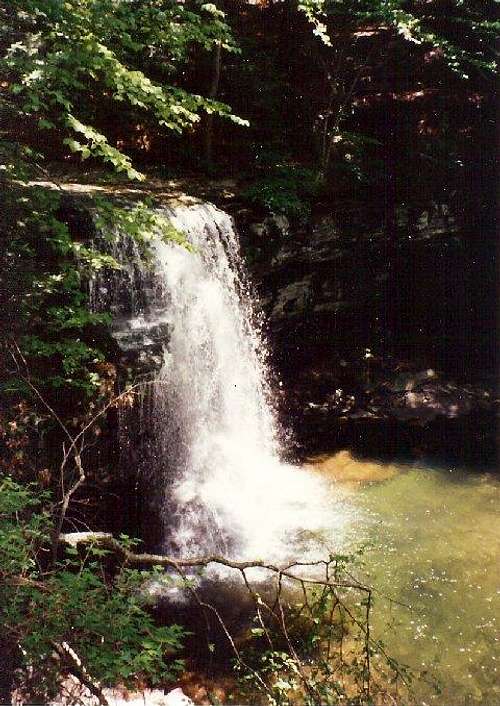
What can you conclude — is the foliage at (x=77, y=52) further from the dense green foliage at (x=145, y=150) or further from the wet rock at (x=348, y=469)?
the wet rock at (x=348, y=469)

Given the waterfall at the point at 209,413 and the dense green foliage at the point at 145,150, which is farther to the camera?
the waterfall at the point at 209,413

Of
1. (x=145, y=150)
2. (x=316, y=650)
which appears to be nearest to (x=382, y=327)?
(x=145, y=150)

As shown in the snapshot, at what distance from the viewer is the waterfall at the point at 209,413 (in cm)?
699

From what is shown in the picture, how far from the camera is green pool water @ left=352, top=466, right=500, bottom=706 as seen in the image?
509 centimetres

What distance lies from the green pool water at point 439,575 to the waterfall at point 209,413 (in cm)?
99

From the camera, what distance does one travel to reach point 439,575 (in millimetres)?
6383

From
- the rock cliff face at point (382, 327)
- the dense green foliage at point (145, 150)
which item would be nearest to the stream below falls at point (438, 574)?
the dense green foliage at point (145, 150)

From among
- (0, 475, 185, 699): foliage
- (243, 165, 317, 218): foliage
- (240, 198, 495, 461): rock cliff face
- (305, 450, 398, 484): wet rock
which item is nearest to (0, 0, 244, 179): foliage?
(243, 165, 317, 218): foliage

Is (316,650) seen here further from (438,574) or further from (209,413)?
(209,413)

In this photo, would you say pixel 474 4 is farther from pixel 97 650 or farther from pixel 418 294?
pixel 97 650

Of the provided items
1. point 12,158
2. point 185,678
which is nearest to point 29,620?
point 185,678

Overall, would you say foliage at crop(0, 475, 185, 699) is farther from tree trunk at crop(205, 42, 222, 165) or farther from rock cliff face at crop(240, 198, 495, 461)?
tree trunk at crop(205, 42, 222, 165)

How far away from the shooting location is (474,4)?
10039 millimetres

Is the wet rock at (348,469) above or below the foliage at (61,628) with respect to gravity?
below
